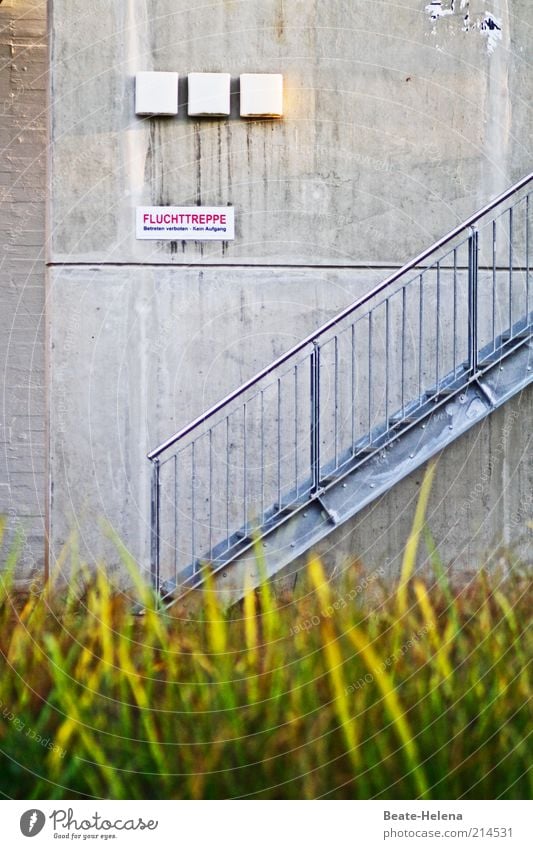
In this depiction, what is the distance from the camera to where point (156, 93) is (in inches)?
Answer: 341

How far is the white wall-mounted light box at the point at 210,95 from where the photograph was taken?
8648 millimetres

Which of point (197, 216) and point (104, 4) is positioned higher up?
point (104, 4)

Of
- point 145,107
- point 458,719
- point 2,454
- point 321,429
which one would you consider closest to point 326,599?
point 321,429

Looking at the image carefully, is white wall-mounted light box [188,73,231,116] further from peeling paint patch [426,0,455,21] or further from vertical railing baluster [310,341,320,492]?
vertical railing baluster [310,341,320,492]

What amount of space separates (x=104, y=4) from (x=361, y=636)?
4.57m

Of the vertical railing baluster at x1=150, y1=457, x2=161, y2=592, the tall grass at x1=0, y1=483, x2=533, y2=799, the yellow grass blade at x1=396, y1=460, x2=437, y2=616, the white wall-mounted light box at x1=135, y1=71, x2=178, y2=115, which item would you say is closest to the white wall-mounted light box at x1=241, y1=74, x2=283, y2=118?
the white wall-mounted light box at x1=135, y1=71, x2=178, y2=115

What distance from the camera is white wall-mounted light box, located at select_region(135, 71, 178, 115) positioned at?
28.4 ft

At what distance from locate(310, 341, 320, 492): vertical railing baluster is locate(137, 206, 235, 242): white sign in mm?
1290

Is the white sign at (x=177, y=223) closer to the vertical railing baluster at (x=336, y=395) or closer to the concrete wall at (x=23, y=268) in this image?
the concrete wall at (x=23, y=268)

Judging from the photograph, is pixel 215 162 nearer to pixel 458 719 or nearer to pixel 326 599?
pixel 326 599

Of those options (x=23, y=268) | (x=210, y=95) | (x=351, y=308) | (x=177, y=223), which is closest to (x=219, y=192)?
(x=177, y=223)

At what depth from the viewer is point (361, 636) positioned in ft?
22.9

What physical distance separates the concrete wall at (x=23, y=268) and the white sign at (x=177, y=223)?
898mm

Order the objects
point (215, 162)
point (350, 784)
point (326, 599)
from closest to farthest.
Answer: point (350, 784) → point (326, 599) → point (215, 162)
